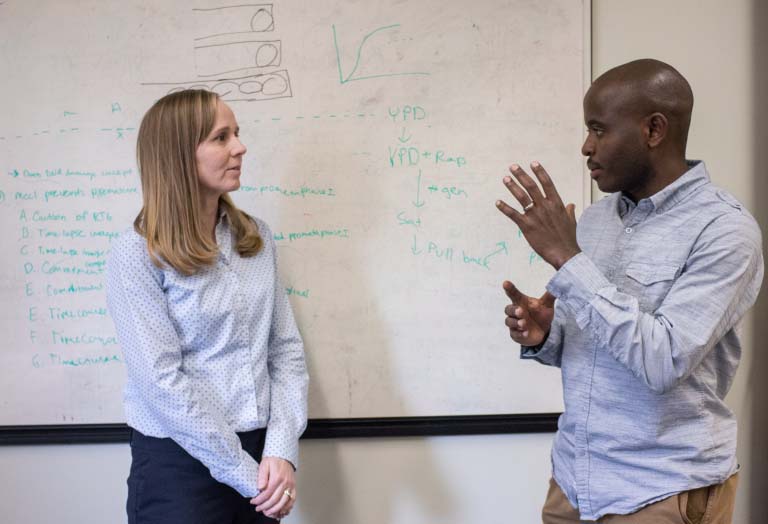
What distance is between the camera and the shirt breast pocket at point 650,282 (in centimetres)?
114

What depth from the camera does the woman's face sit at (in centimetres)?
144

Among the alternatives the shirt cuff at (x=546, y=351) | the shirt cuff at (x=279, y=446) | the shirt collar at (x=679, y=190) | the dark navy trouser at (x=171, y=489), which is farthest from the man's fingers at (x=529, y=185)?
the dark navy trouser at (x=171, y=489)

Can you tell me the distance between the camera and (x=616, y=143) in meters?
1.18

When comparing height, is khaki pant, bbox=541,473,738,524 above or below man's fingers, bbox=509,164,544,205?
below

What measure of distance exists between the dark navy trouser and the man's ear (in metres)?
1.16

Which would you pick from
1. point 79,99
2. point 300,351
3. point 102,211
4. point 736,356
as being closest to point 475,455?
point 300,351

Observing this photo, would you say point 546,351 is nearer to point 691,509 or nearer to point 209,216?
point 691,509

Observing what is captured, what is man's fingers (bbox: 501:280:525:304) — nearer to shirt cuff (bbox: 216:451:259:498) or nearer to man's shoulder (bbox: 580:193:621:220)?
man's shoulder (bbox: 580:193:621:220)

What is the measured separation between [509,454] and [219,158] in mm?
1216

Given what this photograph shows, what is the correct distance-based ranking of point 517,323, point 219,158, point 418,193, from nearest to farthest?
point 517,323 < point 219,158 < point 418,193

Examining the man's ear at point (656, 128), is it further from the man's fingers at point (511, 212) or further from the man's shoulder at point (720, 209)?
the man's fingers at point (511, 212)

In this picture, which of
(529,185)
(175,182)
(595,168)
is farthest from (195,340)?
(595,168)

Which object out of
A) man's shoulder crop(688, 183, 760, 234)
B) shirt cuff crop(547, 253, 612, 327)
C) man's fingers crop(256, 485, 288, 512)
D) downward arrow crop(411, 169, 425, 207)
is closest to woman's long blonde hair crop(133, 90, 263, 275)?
man's fingers crop(256, 485, 288, 512)

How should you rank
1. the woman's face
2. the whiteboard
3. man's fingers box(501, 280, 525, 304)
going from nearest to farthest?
1. man's fingers box(501, 280, 525, 304)
2. the woman's face
3. the whiteboard
